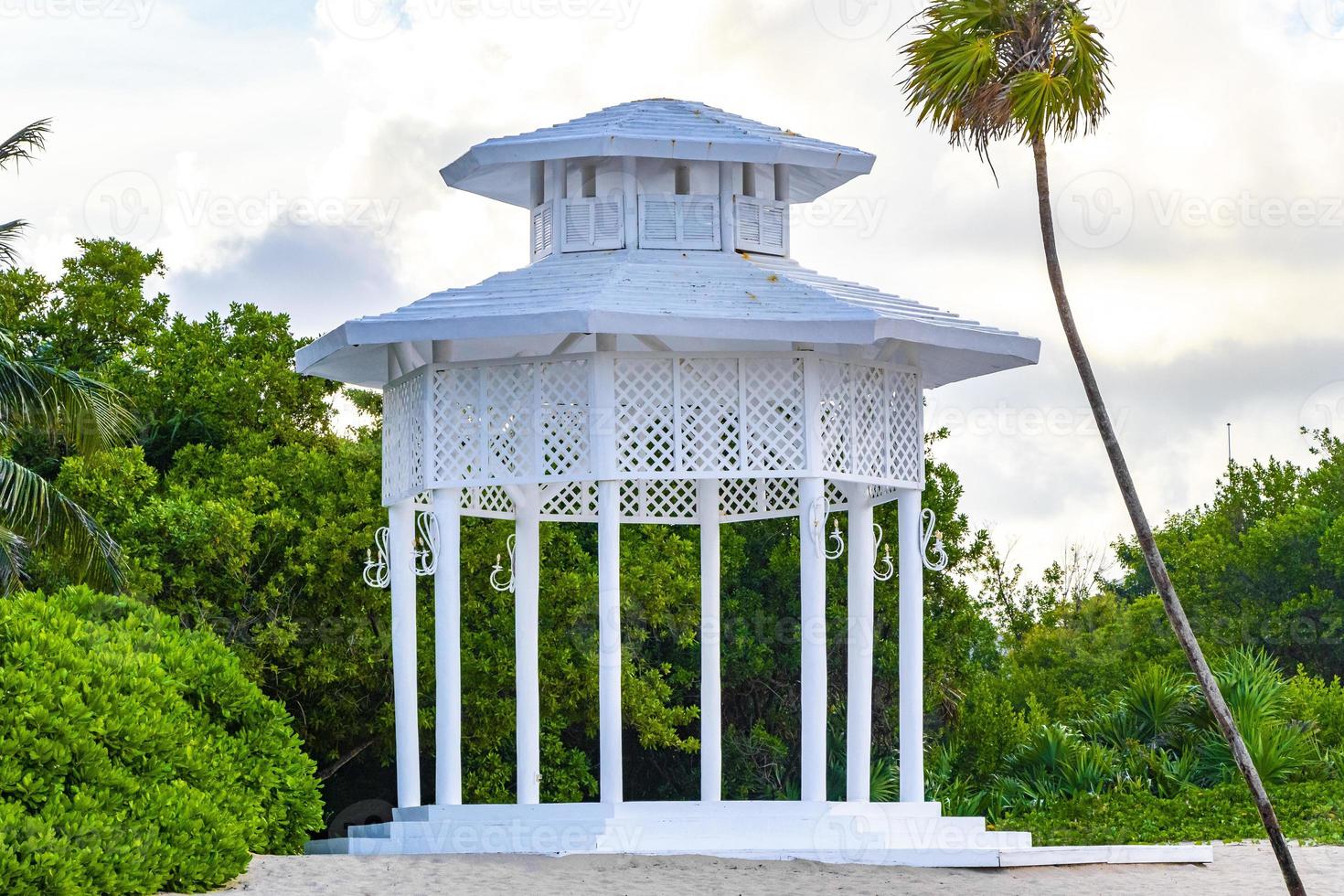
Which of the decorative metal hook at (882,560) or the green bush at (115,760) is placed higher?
A: the decorative metal hook at (882,560)

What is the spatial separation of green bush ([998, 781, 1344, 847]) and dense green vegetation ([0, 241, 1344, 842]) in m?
0.08

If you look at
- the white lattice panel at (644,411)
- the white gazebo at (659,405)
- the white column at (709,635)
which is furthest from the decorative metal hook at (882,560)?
the white lattice panel at (644,411)

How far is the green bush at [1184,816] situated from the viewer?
2125 cm

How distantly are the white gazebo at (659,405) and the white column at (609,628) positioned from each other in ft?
0.08

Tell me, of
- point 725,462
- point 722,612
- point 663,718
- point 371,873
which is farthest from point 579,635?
point 371,873

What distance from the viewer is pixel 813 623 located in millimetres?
17000

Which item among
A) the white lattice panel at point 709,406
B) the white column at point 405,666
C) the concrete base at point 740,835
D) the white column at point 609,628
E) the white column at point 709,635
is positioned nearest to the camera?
the concrete base at point 740,835

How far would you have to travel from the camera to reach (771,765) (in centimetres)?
3141

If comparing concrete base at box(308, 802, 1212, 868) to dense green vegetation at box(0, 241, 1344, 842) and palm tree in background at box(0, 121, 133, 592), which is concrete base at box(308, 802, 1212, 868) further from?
palm tree in background at box(0, 121, 133, 592)

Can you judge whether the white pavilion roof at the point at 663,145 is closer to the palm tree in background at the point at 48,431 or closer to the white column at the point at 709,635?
the white column at the point at 709,635

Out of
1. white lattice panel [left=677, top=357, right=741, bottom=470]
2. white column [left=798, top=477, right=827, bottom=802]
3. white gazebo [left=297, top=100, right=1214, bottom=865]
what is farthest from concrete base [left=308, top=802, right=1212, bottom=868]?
white lattice panel [left=677, top=357, right=741, bottom=470]

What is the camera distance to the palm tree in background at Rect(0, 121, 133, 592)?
69.4 ft

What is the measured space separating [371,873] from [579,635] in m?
13.0

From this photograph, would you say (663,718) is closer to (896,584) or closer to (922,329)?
(896,584)
